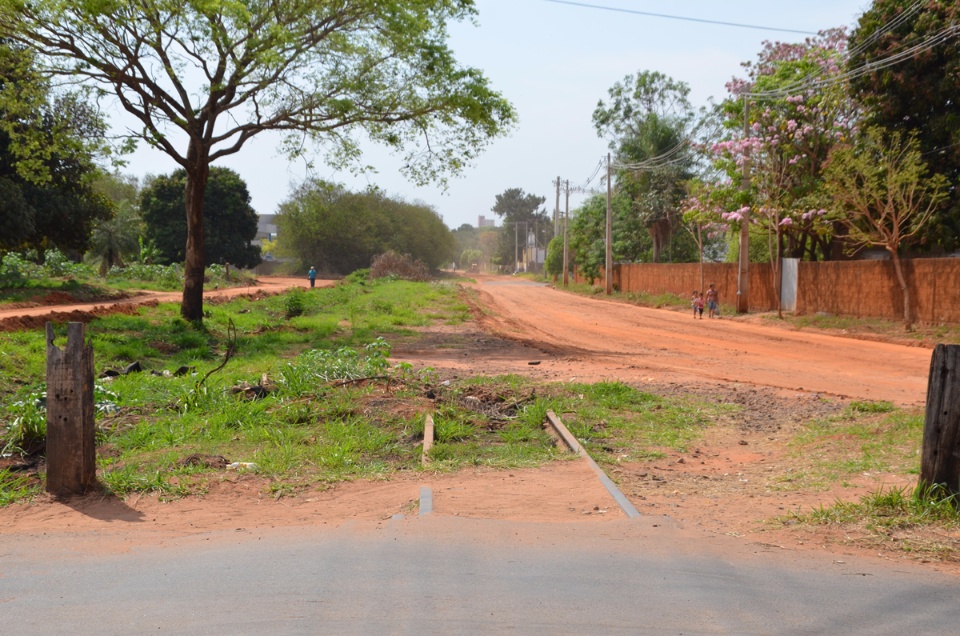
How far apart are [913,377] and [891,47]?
527 inches

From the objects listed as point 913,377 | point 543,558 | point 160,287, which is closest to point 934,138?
point 913,377

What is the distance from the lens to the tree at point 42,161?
19.5m

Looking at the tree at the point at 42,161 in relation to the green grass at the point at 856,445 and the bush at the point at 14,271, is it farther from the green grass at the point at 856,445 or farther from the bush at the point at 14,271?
the green grass at the point at 856,445

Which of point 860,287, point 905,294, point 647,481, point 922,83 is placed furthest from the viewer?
point 860,287

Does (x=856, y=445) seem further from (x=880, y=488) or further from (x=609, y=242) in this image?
(x=609, y=242)

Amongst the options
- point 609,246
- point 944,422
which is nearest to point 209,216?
point 609,246

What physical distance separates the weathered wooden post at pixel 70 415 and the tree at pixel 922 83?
22055 mm

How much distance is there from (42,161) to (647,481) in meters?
19.5

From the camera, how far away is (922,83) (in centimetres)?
2295

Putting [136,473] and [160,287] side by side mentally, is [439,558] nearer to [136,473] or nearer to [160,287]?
[136,473]

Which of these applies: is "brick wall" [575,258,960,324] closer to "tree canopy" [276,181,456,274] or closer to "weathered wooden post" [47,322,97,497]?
"weathered wooden post" [47,322,97,497]

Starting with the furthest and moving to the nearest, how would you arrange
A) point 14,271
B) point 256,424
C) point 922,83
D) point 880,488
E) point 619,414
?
point 14,271 < point 922,83 < point 619,414 < point 256,424 < point 880,488

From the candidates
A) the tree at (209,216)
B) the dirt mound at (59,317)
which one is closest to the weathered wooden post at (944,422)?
the dirt mound at (59,317)

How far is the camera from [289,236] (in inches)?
3189
